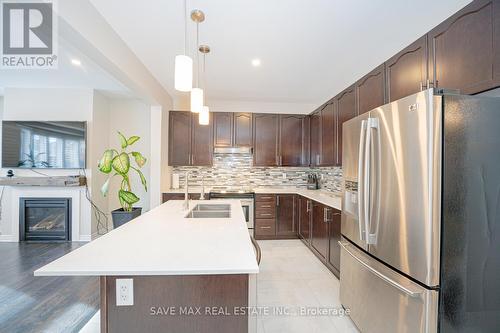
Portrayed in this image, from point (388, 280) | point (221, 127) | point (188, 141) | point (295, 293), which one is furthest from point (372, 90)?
point (188, 141)

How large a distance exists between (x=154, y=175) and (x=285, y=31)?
113 inches

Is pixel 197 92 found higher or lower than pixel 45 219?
higher

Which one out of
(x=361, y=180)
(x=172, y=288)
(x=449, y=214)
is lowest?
(x=172, y=288)

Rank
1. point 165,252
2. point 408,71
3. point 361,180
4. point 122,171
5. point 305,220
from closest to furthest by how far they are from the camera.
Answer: point 165,252 < point 361,180 < point 408,71 < point 122,171 < point 305,220

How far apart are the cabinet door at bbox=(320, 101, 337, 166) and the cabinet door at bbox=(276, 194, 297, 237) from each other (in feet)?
2.86

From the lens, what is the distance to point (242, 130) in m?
4.21

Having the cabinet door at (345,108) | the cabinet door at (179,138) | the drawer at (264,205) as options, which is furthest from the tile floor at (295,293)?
the cabinet door at (179,138)

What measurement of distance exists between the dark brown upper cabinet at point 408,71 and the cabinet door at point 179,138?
3227mm

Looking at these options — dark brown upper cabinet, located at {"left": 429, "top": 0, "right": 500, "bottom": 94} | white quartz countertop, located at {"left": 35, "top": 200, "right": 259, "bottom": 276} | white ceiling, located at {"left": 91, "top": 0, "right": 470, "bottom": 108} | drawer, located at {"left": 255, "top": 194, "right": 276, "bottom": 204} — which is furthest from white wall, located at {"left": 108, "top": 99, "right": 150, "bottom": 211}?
dark brown upper cabinet, located at {"left": 429, "top": 0, "right": 500, "bottom": 94}

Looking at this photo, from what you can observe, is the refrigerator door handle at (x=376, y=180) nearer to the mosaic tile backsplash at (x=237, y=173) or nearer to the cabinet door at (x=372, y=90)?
the cabinet door at (x=372, y=90)

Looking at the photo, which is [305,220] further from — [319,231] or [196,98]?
[196,98]

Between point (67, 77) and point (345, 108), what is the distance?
402 cm

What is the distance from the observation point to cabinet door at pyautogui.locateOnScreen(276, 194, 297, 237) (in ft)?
12.8

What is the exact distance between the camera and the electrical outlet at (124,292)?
102 cm
